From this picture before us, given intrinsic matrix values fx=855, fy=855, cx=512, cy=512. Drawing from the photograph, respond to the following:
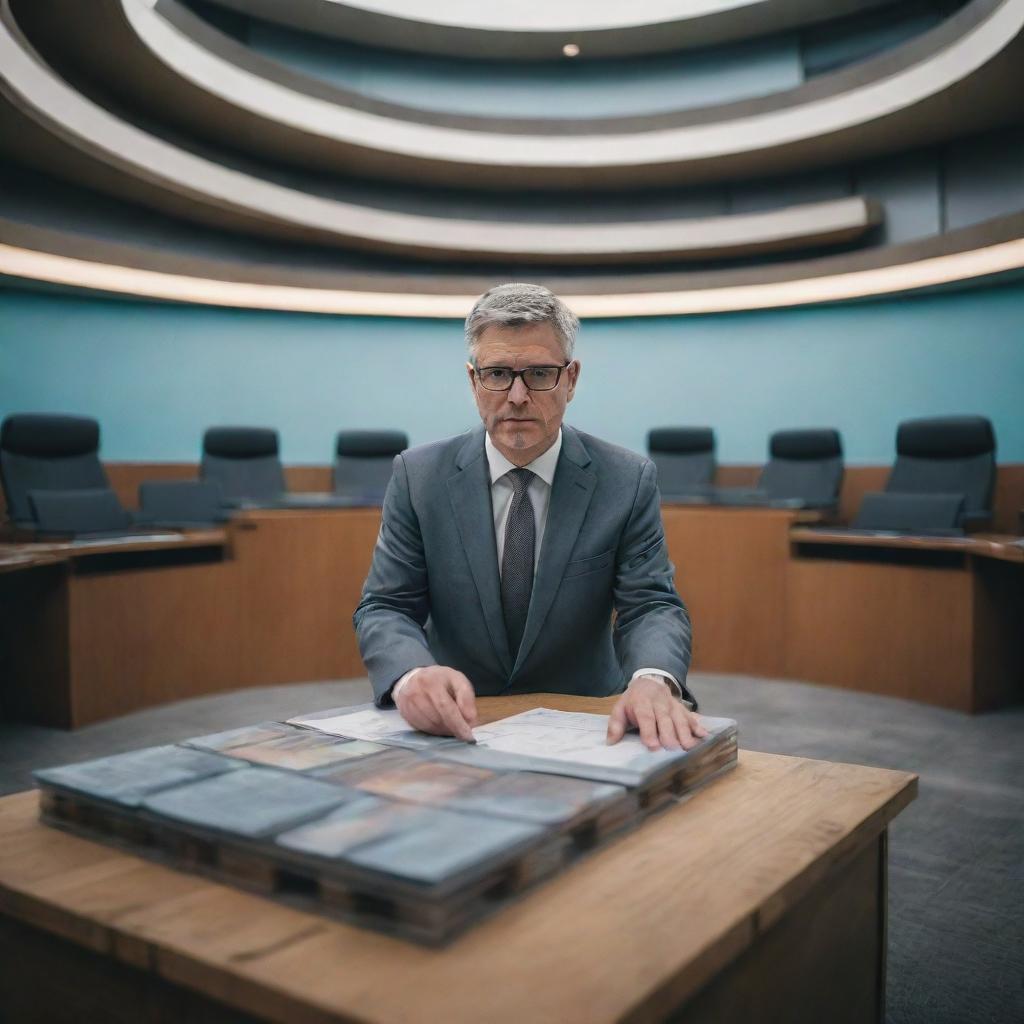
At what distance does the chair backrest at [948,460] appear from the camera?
455 cm

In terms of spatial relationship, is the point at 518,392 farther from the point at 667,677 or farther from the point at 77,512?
the point at 77,512

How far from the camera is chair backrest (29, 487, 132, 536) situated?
148 inches

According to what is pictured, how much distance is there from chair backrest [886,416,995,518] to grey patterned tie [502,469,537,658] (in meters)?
3.57

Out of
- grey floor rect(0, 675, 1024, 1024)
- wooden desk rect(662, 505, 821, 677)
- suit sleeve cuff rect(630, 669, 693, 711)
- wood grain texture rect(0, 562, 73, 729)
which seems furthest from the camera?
wooden desk rect(662, 505, 821, 677)

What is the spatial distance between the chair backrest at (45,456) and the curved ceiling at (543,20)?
4.25m

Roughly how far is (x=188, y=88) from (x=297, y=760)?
20.0 feet

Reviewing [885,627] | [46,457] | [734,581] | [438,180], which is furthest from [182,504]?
[438,180]

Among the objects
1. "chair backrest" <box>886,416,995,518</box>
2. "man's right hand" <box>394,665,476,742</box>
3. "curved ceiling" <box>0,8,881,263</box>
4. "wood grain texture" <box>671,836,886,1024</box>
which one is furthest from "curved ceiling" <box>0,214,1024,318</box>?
"wood grain texture" <box>671,836,886,1024</box>

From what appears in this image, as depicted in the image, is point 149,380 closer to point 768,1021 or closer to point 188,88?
point 188,88

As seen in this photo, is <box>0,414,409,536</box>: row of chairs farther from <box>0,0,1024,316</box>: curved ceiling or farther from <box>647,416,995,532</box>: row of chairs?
<box>647,416,995,532</box>: row of chairs

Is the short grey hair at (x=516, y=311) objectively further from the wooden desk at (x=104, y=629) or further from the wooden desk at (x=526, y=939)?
the wooden desk at (x=104, y=629)

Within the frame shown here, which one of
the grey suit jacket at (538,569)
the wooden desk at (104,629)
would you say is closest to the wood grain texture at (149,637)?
the wooden desk at (104,629)

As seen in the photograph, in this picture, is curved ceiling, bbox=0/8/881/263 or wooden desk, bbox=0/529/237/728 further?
curved ceiling, bbox=0/8/881/263

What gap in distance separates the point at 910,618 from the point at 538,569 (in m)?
2.99
